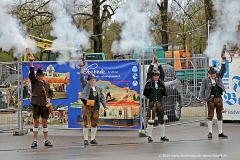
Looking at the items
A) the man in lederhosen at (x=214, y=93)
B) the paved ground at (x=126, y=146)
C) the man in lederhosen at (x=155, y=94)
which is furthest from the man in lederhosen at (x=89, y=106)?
the man in lederhosen at (x=214, y=93)

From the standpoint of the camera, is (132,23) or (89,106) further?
(132,23)

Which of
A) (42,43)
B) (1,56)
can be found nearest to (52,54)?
(42,43)

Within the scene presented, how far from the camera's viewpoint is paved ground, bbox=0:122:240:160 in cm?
1078

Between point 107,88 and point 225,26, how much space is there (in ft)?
24.2

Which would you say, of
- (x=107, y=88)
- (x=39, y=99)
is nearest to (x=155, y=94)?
(x=107, y=88)

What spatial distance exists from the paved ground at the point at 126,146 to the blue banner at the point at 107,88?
443 mm

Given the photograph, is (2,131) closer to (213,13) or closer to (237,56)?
(237,56)

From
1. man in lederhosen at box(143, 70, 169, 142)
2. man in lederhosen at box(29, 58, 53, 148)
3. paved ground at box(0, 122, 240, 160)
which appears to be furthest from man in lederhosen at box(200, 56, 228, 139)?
man in lederhosen at box(29, 58, 53, 148)

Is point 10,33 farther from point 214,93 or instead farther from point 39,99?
point 214,93

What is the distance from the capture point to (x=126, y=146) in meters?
12.5

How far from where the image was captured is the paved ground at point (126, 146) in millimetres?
10781

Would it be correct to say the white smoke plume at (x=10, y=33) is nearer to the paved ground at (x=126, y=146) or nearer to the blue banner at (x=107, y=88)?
the blue banner at (x=107, y=88)

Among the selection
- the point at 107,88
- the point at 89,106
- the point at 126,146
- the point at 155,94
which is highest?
the point at 107,88

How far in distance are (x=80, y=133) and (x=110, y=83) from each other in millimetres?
1855
